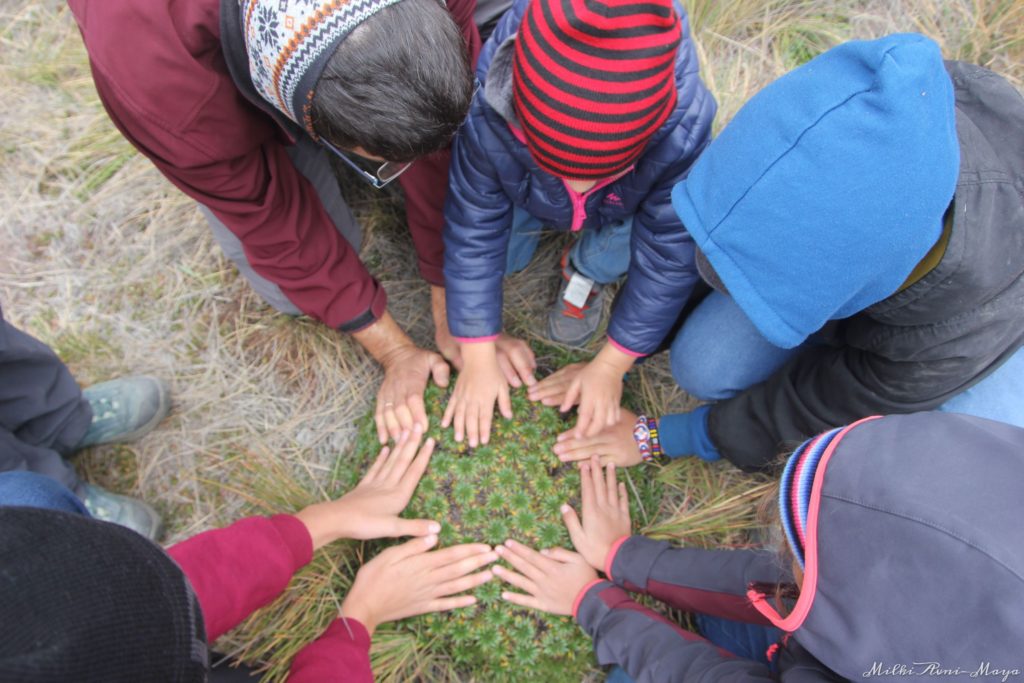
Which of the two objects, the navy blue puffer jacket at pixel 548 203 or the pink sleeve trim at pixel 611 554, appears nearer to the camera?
the navy blue puffer jacket at pixel 548 203

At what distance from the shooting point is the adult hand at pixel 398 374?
232 centimetres

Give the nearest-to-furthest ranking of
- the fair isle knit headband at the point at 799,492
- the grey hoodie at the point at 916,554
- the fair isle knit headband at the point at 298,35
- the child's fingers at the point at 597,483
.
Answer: the grey hoodie at the point at 916,554, the fair isle knit headband at the point at 298,35, the fair isle knit headband at the point at 799,492, the child's fingers at the point at 597,483

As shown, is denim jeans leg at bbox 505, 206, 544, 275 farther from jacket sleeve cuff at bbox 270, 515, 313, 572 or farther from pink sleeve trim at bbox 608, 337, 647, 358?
jacket sleeve cuff at bbox 270, 515, 313, 572

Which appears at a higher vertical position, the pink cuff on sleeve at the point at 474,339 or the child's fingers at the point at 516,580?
the pink cuff on sleeve at the point at 474,339

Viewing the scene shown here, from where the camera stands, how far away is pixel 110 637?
0.98m

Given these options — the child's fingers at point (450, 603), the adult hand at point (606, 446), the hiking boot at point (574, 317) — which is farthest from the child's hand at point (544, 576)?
the hiking boot at point (574, 317)

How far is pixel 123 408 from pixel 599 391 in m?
1.94

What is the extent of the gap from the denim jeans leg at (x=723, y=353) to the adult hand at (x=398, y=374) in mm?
979

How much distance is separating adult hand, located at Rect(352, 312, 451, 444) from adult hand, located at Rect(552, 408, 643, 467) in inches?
21.0

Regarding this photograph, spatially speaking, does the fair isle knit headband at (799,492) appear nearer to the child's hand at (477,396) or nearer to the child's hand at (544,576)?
the child's hand at (544,576)

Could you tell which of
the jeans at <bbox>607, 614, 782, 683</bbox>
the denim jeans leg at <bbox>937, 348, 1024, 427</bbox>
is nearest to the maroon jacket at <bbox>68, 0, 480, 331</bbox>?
the jeans at <bbox>607, 614, 782, 683</bbox>

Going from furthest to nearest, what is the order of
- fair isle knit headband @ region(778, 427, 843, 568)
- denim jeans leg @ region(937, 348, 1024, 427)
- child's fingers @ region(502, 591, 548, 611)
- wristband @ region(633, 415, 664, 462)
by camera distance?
wristband @ region(633, 415, 664, 462)
child's fingers @ region(502, 591, 548, 611)
denim jeans leg @ region(937, 348, 1024, 427)
fair isle knit headband @ region(778, 427, 843, 568)

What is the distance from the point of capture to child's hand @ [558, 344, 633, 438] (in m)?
2.30

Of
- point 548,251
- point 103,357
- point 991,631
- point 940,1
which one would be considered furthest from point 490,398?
point 940,1
